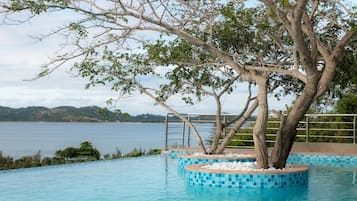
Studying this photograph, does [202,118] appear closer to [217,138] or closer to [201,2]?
[217,138]

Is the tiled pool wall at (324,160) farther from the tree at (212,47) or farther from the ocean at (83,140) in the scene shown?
the ocean at (83,140)

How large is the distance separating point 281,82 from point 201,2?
388 cm

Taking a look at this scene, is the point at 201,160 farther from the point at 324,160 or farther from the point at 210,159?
the point at 324,160

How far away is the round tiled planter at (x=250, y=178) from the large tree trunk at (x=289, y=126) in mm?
343

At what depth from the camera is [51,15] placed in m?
9.02

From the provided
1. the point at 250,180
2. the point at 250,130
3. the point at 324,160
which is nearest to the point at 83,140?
the point at 250,130

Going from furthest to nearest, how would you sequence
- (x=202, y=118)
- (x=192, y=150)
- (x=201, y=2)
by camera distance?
1. (x=202, y=118)
2. (x=192, y=150)
3. (x=201, y=2)

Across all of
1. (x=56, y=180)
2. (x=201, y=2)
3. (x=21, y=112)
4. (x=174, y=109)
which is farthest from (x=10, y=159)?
(x=21, y=112)

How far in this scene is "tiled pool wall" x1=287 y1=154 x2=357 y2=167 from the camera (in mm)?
13664

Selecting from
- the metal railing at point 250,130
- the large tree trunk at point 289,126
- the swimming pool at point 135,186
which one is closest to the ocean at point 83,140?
the metal railing at point 250,130

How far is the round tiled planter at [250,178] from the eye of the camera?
9.24m

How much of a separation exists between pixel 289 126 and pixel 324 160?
15.8 feet

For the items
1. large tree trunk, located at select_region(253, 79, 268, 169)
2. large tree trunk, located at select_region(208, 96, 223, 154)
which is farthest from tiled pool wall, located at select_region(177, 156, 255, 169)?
large tree trunk, located at select_region(253, 79, 268, 169)

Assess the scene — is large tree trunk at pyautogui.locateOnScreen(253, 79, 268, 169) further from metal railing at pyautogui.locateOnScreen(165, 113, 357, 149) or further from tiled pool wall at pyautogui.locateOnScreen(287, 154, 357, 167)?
metal railing at pyautogui.locateOnScreen(165, 113, 357, 149)
